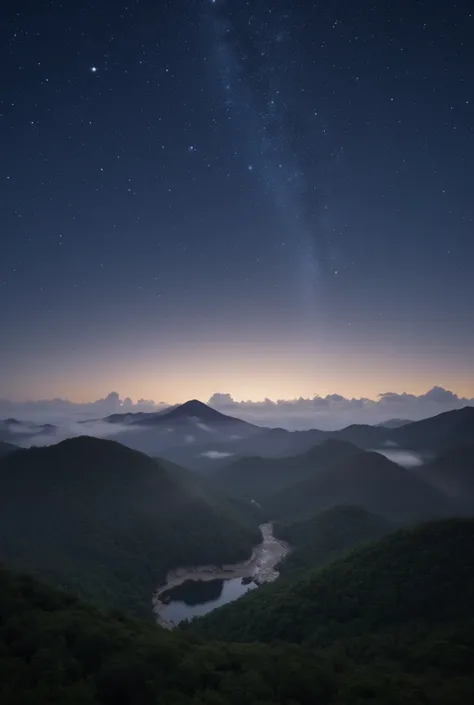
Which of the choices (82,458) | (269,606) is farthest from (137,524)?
(269,606)

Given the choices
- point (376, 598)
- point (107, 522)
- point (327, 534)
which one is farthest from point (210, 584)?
point (376, 598)

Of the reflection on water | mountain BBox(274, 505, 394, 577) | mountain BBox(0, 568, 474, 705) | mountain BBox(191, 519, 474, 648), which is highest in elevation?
mountain BBox(0, 568, 474, 705)

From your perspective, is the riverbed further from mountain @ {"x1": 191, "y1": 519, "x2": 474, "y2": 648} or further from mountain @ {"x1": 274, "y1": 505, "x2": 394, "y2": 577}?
mountain @ {"x1": 191, "y1": 519, "x2": 474, "y2": 648}

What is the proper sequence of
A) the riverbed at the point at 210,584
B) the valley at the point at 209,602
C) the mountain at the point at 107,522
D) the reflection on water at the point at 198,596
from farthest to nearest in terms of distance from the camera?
the mountain at the point at 107,522 < the riverbed at the point at 210,584 < the reflection on water at the point at 198,596 < the valley at the point at 209,602

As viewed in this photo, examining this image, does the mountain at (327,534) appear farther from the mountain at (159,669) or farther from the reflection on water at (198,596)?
the mountain at (159,669)

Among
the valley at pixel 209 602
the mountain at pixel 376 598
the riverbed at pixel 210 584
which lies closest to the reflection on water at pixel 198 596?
the riverbed at pixel 210 584

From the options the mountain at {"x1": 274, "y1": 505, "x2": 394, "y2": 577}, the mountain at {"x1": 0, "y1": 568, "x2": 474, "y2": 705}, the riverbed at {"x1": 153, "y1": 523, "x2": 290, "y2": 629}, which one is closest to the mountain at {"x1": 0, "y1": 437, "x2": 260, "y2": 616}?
the riverbed at {"x1": 153, "y1": 523, "x2": 290, "y2": 629}
